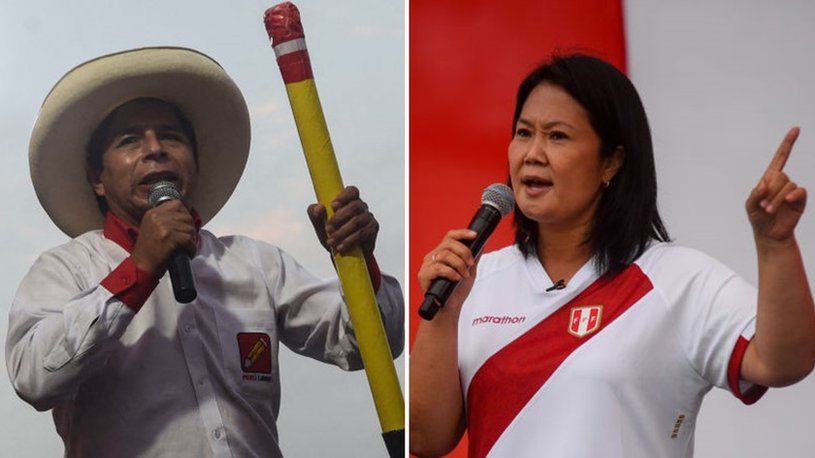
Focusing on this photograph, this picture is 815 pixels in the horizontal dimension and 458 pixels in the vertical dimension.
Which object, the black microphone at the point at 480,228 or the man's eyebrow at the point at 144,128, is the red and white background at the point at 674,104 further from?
the man's eyebrow at the point at 144,128

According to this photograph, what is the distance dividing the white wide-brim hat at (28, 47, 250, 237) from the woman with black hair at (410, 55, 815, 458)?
605 millimetres

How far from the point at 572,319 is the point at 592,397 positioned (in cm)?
16

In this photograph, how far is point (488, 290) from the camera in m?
2.39

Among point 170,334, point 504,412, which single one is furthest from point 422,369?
point 170,334

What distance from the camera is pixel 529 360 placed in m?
2.22

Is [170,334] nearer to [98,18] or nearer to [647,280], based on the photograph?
[98,18]

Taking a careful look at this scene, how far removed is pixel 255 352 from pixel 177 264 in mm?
267

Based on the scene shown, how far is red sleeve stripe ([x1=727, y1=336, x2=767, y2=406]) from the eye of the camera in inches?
81.2

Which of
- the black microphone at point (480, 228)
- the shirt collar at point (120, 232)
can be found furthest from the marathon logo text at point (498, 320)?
the shirt collar at point (120, 232)

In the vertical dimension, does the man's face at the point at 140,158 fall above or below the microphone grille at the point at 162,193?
above

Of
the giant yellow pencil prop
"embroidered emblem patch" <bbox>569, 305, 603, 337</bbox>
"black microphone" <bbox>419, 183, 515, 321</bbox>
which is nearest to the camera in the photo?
"black microphone" <bbox>419, 183, 515, 321</bbox>

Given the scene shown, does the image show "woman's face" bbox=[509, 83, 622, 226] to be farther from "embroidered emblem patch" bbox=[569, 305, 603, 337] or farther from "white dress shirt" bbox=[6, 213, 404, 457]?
"white dress shirt" bbox=[6, 213, 404, 457]

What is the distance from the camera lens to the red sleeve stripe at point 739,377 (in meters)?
2.06

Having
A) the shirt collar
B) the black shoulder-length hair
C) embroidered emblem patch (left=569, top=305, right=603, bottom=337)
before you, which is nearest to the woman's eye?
the black shoulder-length hair
